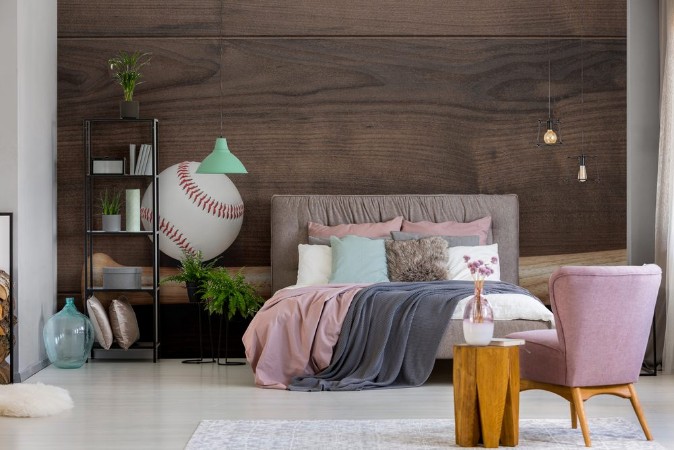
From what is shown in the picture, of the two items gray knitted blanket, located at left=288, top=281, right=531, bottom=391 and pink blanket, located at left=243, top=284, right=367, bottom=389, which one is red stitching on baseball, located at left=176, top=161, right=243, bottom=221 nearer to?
pink blanket, located at left=243, top=284, right=367, bottom=389

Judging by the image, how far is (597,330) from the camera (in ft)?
15.2

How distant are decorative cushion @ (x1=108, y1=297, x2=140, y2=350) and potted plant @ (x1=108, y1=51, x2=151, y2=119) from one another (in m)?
1.45

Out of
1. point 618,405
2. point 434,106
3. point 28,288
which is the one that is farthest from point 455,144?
point 28,288

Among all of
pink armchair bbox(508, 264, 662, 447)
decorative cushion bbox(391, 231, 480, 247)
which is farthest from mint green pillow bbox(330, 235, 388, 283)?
pink armchair bbox(508, 264, 662, 447)

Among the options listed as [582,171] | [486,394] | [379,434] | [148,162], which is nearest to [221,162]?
[148,162]

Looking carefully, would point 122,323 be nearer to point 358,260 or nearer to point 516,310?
point 358,260

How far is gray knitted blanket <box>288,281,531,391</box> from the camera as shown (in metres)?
6.34

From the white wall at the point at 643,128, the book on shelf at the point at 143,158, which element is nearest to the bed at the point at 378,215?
the white wall at the point at 643,128

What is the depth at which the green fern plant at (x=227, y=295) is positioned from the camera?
23.7ft

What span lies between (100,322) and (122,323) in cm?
18

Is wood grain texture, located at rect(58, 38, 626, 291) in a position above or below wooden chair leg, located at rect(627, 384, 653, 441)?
above

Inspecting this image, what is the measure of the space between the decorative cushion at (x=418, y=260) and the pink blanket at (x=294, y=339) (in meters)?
0.80

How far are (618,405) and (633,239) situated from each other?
2.13 metres

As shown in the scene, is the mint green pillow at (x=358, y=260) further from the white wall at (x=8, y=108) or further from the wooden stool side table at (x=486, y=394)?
the wooden stool side table at (x=486, y=394)
